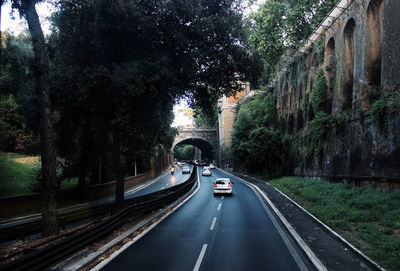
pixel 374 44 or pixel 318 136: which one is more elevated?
pixel 374 44

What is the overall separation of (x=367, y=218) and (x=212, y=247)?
21.3 feet

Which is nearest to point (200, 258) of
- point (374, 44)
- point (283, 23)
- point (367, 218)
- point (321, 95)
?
point (367, 218)

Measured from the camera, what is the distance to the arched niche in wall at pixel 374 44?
18.5 meters

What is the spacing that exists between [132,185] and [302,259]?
31965 mm

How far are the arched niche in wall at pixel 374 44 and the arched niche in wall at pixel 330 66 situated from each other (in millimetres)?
7091

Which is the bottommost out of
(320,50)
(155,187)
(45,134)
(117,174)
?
(155,187)

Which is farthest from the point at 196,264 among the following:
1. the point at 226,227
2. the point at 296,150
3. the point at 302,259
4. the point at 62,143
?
the point at 296,150

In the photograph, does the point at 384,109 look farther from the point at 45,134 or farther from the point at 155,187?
the point at 155,187

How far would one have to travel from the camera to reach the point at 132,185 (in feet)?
123

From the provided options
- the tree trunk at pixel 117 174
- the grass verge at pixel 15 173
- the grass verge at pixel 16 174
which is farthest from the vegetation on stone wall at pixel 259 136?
the grass verge at pixel 15 173

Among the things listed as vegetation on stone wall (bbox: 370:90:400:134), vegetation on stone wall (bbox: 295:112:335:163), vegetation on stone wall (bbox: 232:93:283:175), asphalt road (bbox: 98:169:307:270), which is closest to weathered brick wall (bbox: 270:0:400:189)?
vegetation on stone wall (bbox: 370:90:400:134)

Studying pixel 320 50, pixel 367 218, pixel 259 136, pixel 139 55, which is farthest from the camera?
pixel 259 136

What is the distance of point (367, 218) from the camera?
11.2 meters

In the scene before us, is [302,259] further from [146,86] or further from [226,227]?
[146,86]
